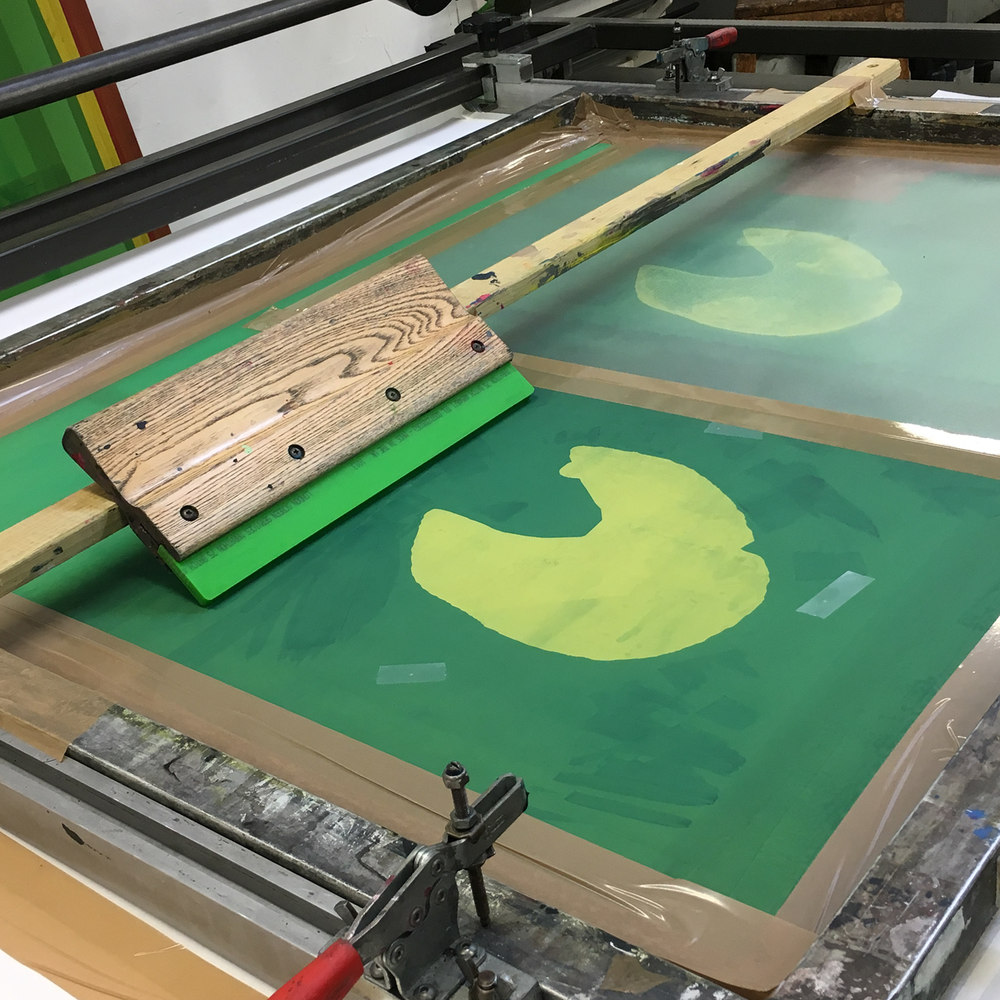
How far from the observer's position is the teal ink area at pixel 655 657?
101cm

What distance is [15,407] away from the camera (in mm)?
2043

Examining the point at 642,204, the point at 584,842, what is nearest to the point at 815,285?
the point at 642,204

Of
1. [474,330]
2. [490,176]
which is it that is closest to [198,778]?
[474,330]

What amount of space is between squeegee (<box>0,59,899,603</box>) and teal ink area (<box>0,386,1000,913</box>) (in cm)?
6

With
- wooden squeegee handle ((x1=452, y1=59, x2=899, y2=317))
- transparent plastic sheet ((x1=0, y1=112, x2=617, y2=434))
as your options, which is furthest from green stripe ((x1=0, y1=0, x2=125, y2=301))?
wooden squeegee handle ((x1=452, y1=59, x2=899, y2=317))

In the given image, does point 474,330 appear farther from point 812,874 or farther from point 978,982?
point 978,982

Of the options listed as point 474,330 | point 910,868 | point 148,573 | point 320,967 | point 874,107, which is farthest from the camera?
point 874,107

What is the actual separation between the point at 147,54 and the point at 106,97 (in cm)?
158

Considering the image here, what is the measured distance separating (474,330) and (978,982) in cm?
124

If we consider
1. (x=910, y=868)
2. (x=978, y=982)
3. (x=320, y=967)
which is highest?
(x=320, y=967)

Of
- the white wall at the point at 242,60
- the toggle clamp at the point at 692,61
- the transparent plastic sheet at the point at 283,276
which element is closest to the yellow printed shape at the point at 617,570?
the transparent plastic sheet at the point at 283,276

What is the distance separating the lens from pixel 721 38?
282 cm

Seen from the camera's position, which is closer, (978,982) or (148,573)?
(978,982)

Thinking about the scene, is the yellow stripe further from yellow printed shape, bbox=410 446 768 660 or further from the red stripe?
yellow printed shape, bbox=410 446 768 660
